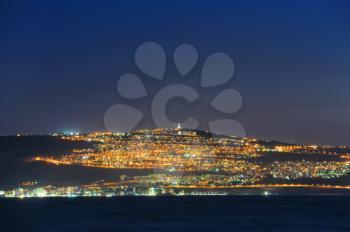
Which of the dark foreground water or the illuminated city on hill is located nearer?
the dark foreground water

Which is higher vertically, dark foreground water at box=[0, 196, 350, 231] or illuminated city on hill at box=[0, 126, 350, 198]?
illuminated city on hill at box=[0, 126, 350, 198]

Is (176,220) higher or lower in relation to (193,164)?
lower

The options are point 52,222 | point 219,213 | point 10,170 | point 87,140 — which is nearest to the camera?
point 52,222

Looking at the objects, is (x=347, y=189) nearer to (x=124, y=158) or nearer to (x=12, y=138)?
(x=124, y=158)

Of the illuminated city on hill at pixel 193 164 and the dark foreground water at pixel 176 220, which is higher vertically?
the illuminated city on hill at pixel 193 164

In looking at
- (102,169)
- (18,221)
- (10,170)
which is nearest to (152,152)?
(102,169)

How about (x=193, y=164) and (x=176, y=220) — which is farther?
(x=193, y=164)

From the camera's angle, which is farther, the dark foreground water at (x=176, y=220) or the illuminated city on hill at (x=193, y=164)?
the illuminated city on hill at (x=193, y=164)

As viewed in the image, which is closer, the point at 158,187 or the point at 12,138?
the point at 158,187
